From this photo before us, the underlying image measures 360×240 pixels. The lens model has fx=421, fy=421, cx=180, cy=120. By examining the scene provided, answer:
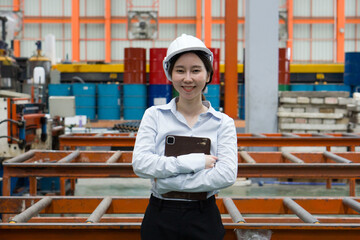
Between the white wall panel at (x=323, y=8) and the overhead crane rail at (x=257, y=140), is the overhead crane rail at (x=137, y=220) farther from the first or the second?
the white wall panel at (x=323, y=8)

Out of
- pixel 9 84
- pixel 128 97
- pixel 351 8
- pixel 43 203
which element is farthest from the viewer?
pixel 351 8

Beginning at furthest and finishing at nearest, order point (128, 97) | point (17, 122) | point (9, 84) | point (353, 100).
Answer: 1. point (128, 97)
2. point (9, 84)
3. point (353, 100)
4. point (17, 122)

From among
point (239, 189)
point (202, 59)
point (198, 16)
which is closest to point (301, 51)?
point (198, 16)

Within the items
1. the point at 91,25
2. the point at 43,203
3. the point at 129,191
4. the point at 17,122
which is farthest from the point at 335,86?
the point at 91,25

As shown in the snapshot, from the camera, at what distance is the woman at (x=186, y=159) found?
5.50 feet

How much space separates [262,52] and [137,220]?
5.25 metres

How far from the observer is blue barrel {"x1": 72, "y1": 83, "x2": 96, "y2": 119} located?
14.4 metres

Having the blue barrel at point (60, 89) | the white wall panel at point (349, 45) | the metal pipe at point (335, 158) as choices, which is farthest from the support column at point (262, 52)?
the white wall panel at point (349, 45)

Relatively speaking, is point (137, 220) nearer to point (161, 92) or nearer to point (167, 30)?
point (161, 92)

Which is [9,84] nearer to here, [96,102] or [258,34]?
[96,102]

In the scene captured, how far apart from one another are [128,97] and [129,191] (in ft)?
22.8

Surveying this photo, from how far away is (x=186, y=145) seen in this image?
1.73m

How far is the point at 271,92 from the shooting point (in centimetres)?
746

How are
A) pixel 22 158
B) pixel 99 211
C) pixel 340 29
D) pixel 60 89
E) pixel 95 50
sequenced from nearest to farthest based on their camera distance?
pixel 99 211
pixel 22 158
pixel 60 89
pixel 340 29
pixel 95 50
